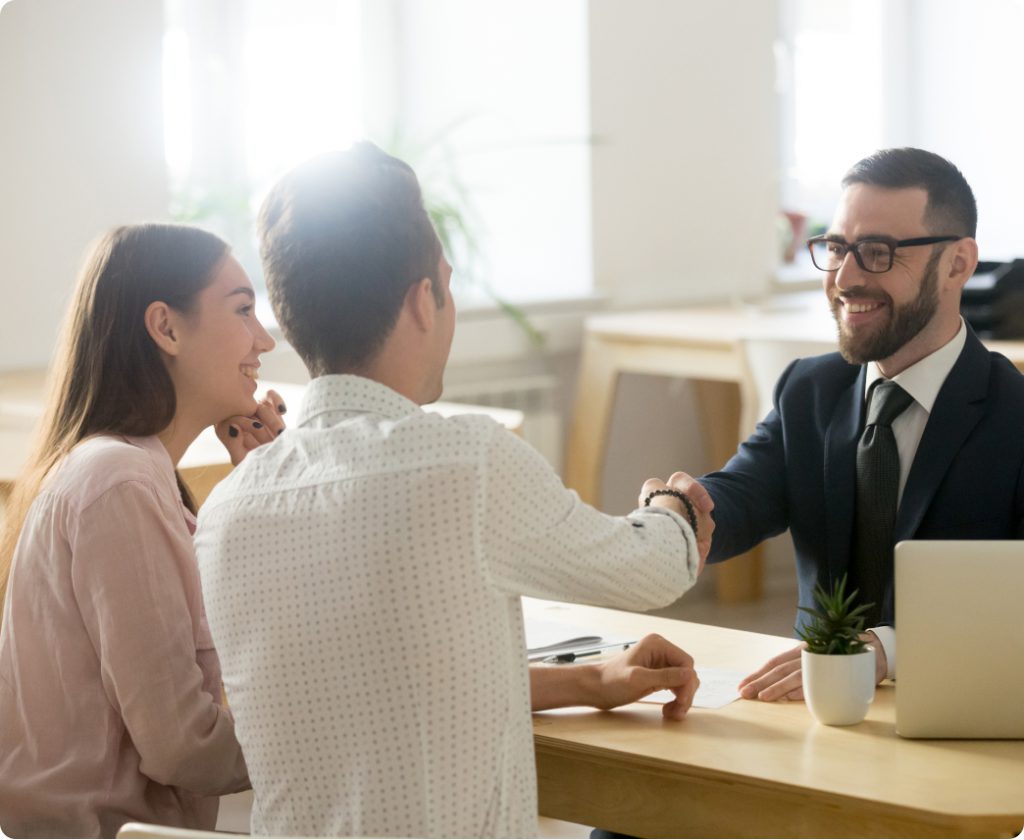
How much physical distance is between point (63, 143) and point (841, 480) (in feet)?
8.03

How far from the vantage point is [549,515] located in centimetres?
141

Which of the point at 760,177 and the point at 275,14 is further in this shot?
the point at 760,177

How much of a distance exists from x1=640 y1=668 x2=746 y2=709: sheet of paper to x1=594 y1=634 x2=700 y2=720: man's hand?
0.08 ft

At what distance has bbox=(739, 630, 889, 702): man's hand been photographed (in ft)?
5.70

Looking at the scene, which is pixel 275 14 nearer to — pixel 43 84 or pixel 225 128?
pixel 225 128

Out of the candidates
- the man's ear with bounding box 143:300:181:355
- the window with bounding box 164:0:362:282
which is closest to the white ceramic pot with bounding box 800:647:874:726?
the man's ear with bounding box 143:300:181:355

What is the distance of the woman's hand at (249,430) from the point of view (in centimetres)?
215

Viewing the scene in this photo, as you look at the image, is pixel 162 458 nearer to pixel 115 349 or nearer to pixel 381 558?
pixel 115 349

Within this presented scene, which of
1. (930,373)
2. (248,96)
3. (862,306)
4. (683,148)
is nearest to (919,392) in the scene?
(930,373)

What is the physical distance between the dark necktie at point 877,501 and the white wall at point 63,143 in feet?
7.80

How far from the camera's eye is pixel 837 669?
5.33 feet

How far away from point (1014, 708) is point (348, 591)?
70 cm

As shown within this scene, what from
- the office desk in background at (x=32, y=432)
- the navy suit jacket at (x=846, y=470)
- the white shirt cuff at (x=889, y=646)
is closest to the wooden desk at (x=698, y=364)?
the office desk in background at (x=32, y=432)

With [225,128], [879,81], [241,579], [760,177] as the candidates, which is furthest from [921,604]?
[879,81]
